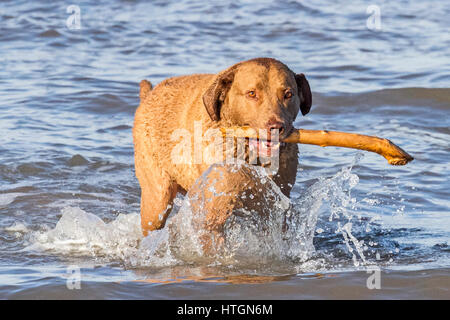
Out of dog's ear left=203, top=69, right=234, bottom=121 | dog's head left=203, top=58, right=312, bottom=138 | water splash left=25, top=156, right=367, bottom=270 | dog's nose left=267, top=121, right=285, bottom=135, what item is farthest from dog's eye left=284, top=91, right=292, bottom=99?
water splash left=25, top=156, right=367, bottom=270

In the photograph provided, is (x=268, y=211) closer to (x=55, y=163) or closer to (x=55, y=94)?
(x=55, y=163)

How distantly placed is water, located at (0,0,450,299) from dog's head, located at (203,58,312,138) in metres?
0.68

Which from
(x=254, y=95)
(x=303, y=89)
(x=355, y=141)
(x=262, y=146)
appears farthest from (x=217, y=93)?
(x=355, y=141)

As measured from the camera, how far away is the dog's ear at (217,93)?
241 inches

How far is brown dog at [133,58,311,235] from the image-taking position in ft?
19.8

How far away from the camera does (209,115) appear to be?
20.5ft

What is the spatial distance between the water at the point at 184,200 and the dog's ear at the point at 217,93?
32.2 inches

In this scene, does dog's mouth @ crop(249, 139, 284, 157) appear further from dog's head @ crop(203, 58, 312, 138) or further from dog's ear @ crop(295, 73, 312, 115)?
dog's ear @ crop(295, 73, 312, 115)

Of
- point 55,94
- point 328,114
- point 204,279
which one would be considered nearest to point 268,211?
point 204,279

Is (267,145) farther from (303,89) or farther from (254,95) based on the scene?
(303,89)

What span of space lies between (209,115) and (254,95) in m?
0.44

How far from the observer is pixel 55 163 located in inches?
389

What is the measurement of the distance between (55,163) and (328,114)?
468 cm
